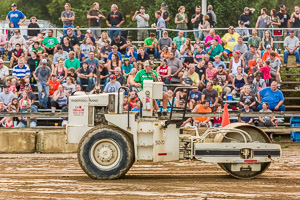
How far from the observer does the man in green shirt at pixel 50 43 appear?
2578 cm

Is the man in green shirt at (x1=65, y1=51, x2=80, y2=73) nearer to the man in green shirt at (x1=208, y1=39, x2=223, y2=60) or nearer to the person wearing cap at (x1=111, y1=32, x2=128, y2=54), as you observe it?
the person wearing cap at (x1=111, y1=32, x2=128, y2=54)

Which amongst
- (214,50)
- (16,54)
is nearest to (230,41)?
(214,50)

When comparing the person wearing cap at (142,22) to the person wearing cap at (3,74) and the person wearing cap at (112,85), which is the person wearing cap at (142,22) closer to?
the person wearing cap at (3,74)

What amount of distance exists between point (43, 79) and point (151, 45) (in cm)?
428

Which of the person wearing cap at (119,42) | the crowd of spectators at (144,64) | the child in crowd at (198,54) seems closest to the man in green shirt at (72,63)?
the crowd of spectators at (144,64)

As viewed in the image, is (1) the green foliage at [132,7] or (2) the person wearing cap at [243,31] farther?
(1) the green foliage at [132,7]

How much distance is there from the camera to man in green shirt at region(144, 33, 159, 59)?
84.6 feet

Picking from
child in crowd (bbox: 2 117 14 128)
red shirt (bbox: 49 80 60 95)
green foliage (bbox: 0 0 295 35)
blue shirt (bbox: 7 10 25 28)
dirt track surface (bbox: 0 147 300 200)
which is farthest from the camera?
green foliage (bbox: 0 0 295 35)

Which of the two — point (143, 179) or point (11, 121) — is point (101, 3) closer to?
point (11, 121)

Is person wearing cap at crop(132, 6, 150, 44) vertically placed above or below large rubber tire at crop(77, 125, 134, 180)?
above

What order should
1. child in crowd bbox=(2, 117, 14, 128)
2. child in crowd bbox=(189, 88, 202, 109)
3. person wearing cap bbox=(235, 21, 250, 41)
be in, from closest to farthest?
child in crowd bbox=(2, 117, 14, 128) → child in crowd bbox=(189, 88, 202, 109) → person wearing cap bbox=(235, 21, 250, 41)

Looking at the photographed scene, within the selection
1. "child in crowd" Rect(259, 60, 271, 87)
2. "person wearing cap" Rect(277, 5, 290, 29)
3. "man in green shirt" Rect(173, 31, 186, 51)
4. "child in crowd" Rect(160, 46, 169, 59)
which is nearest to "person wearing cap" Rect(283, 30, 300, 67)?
"person wearing cap" Rect(277, 5, 290, 29)

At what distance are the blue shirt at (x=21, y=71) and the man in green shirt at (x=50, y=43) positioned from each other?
6.81ft

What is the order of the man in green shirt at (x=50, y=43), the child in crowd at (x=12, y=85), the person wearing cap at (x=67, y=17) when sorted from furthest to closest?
the person wearing cap at (x=67, y=17) < the man in green shirt at (x=50, y=43) < the child in crowd at (x=12, y=85)
